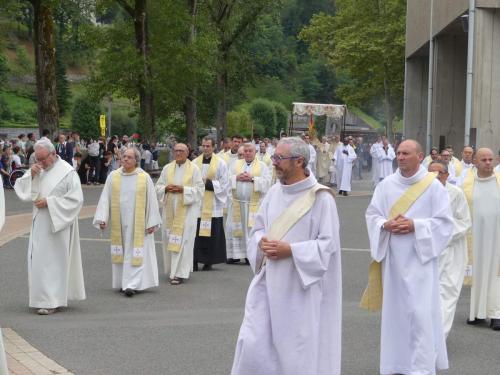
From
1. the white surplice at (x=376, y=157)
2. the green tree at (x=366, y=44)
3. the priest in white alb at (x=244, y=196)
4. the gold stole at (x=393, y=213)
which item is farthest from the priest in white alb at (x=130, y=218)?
the green tree at (x=366, y=44)

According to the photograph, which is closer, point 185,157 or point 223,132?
point 185,157

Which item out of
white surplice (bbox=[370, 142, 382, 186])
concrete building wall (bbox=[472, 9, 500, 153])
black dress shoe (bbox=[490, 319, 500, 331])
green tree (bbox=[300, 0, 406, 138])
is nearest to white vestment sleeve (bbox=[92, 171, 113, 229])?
black dress shoe (bbox=[490, 319, 500, 331])

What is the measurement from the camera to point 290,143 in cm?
608

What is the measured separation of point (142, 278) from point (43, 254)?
157 cm

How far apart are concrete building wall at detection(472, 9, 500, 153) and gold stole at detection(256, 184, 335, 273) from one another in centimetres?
2028

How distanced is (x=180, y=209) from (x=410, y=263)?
589 centimetres

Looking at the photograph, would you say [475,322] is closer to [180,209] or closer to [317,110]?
[180,209]

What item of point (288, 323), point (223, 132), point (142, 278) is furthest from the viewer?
point (223, 132)

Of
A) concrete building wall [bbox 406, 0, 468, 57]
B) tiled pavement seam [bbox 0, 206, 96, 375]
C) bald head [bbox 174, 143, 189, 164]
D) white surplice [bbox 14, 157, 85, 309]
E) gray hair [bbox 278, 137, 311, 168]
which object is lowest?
tiled pavement seam [bbox 0, 206, 96, 375]

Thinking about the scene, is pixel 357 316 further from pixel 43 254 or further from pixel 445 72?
pixel 445 72

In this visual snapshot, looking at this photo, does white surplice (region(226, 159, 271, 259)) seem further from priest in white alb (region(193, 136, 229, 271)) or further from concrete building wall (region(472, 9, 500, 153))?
concrete building wall (region(472, 9, 500, 153))

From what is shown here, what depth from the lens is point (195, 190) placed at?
42.6ft

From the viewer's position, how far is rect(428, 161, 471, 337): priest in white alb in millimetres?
9055

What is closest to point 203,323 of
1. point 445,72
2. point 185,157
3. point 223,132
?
point 185,157
